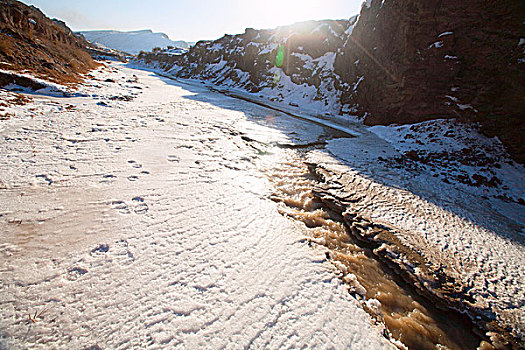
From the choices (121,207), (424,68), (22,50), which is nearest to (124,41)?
(22,50)

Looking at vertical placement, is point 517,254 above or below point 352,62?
below

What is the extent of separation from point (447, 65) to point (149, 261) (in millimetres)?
13330

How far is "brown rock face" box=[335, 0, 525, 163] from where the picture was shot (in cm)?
694

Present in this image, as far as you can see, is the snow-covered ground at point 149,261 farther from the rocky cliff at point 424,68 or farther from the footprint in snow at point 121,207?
the rocky cliff at point 424,68

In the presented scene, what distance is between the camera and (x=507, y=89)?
701 cm

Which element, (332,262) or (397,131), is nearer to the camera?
(332,262)

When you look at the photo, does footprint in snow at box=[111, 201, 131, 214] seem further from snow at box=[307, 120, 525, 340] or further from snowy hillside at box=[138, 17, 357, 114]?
snowy hillside at box=[138, 17, 357, 114]

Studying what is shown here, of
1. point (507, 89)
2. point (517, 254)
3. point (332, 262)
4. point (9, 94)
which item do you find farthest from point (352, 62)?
point (9, 94)

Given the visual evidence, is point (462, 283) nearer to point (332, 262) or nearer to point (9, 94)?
point (332, 262)

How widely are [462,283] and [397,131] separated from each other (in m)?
9.26

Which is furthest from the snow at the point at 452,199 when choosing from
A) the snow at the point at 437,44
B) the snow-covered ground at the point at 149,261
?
the snow at the point at 437,44

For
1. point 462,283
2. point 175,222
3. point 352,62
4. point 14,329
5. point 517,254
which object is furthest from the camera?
point 352,62

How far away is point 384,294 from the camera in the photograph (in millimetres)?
2600

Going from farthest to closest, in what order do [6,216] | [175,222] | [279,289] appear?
[175,222], [6,216], [279,289]
